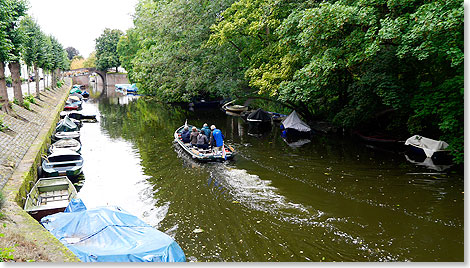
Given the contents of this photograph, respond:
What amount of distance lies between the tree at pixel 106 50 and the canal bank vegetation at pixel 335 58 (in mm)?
47285

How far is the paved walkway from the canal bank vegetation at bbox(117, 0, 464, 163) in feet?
36.6

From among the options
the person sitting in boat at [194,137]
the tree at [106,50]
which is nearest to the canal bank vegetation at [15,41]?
the person sitting in boat at [194,137]

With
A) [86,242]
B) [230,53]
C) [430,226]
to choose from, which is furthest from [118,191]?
[230,53]

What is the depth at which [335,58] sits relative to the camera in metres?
15.5

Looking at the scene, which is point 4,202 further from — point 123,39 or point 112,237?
point 123,39

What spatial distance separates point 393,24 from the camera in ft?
42.6

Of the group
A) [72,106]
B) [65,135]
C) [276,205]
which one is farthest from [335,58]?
[72,106]

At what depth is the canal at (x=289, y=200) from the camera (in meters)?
8.65

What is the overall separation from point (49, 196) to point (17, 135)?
696 centimetres

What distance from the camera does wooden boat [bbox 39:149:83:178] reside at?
1374 centimetres

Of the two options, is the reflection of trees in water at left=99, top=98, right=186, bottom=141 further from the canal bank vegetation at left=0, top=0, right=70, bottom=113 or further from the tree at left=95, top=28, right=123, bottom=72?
the tree at left=95, top=28, right=123, bottom=72

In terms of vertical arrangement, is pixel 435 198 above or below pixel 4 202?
below

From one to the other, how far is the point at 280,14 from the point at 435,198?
554 inches

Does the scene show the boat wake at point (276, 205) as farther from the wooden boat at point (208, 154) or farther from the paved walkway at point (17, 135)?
the paved walkway at point (17, 135)
